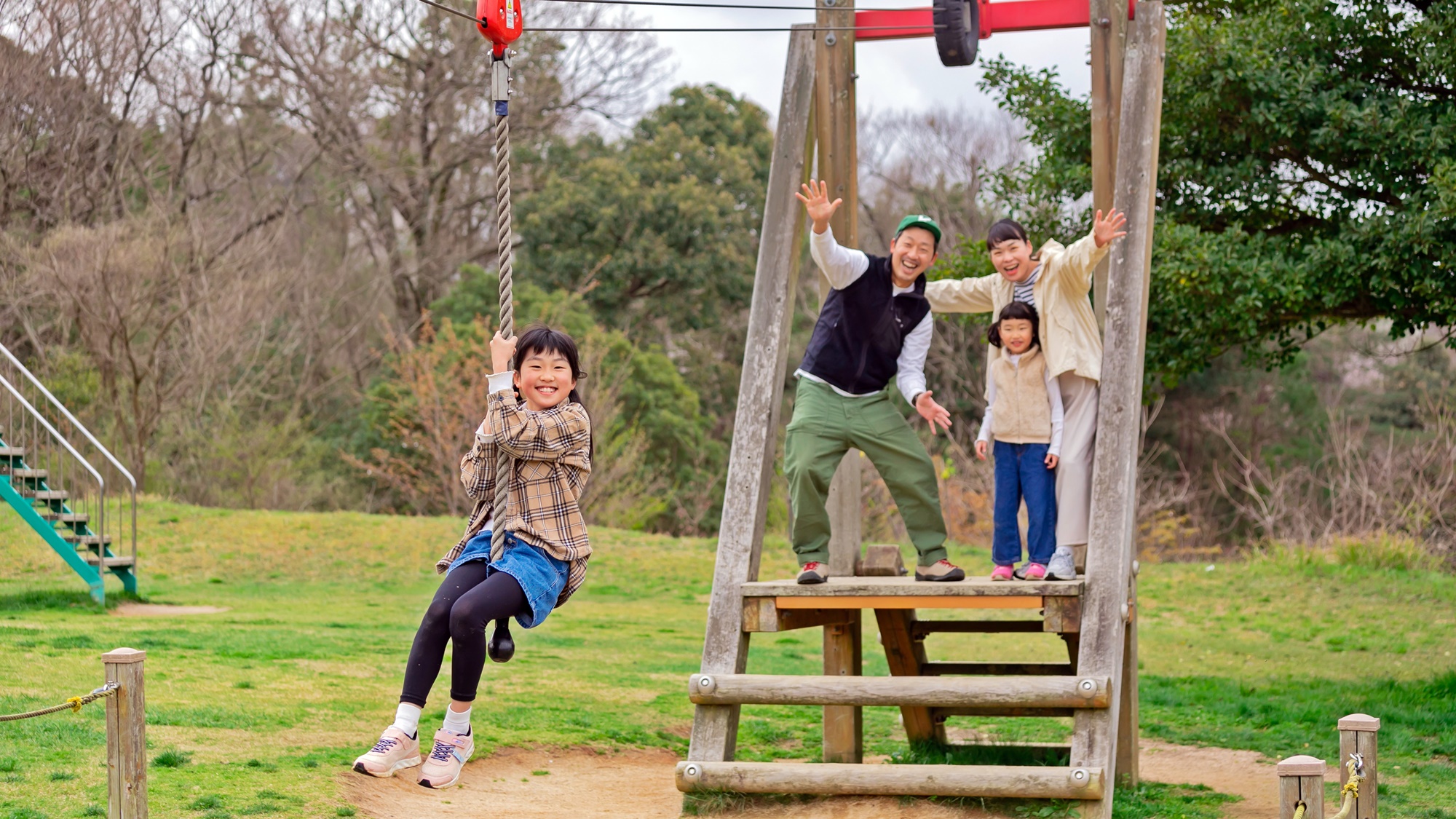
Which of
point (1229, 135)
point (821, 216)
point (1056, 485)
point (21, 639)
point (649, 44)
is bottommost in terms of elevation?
point (21, 639)

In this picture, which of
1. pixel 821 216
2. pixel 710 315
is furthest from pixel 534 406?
pixel 710 315

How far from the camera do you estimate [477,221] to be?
28406 mm

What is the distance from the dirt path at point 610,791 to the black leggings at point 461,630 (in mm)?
1374

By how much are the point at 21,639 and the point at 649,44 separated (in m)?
19.7

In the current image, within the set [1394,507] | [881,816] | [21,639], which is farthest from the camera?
[1394,507]

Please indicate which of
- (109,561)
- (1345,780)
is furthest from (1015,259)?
(109,561)

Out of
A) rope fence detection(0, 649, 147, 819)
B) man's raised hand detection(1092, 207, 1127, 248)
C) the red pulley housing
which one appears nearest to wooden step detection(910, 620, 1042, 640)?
man's raised hand detection(1092, 207, 1127, 248)

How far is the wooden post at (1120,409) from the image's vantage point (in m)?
5.46

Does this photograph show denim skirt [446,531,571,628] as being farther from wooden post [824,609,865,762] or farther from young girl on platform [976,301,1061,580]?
wooden post [824,609,865,762]

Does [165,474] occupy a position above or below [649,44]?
below

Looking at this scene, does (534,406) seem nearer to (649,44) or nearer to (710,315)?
(710,315)

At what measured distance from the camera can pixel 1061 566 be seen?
19.8 ft

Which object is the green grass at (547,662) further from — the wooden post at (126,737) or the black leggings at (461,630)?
the black leggings at (461,630)

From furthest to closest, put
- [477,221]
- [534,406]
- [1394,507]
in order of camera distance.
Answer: [477,221] → [1394,507] → [534,406]
